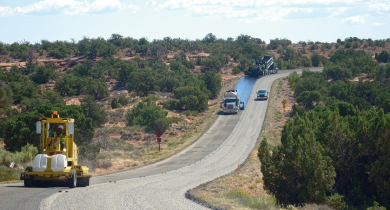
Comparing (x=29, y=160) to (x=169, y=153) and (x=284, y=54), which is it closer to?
(x=169, y=153)

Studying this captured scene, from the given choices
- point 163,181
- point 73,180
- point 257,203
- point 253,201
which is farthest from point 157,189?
point 257,203

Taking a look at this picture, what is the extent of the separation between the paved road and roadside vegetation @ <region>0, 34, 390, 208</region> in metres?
2.25

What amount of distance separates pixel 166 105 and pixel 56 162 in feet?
139

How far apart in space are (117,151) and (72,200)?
2092 centimetres

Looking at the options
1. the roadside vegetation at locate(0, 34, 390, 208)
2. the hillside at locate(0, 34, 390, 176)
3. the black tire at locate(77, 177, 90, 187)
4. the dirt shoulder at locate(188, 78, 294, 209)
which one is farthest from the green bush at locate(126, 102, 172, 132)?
the black tire at locate(77, 177, 90, 187)

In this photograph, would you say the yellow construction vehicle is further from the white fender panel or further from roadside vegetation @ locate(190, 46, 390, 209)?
roadside vegetation @ locate(190, 46, 390, 209)

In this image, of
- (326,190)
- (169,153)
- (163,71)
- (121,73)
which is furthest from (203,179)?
(163,71)

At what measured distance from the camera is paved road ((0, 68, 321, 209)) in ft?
40.8

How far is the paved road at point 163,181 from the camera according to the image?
1245cm

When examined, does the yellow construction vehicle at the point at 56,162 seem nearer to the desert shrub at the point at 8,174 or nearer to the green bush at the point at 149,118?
the desert shrub at the point at 8,174

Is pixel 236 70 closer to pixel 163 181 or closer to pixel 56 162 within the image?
pixel 163 181

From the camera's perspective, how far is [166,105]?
187ft

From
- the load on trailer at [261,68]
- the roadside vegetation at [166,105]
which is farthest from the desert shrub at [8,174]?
the load on trailer at [261,68]

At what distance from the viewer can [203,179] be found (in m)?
20.9
